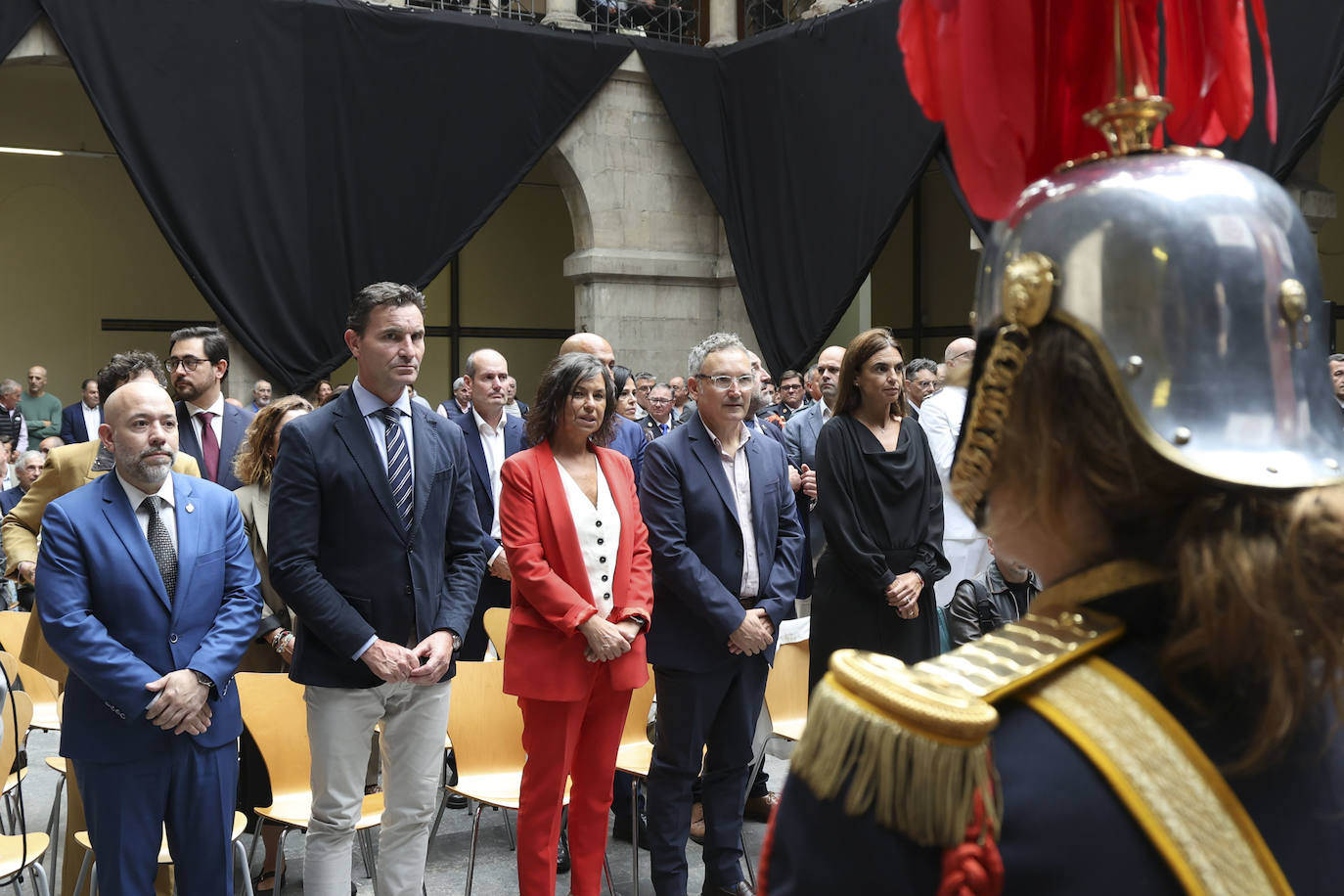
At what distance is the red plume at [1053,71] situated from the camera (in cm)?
123

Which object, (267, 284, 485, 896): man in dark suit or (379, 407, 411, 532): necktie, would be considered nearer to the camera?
(267, 284, 485, 896): man in dark suit

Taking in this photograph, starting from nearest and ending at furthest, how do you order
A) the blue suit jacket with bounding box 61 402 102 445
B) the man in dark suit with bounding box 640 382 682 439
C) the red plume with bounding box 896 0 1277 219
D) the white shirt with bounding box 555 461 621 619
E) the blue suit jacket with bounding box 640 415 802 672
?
the red plume with bounding box 896 0 1277 219 → the white shirt with bounding box 555 461 621 619 → the blue suit jacket with bounding box 640 415 802 672 → the man in dark suit with bounding box 640 382 682 439 → the blue suit jacket with bounding box 61 402 102 445

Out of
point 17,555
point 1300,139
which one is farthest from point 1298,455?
point 1300,139

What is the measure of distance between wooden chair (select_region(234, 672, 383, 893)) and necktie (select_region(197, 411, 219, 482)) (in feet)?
4.02

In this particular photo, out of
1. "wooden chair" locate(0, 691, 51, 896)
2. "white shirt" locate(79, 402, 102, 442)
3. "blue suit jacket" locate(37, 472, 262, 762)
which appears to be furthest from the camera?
"white shirt" locate(79, 402, 102, 442)

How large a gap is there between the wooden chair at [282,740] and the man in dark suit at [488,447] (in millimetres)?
1466

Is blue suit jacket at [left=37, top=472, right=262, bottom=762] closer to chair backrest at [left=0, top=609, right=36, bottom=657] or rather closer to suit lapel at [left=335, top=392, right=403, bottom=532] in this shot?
suit lapel at [left=335, top=392, right=403, bottom=532]

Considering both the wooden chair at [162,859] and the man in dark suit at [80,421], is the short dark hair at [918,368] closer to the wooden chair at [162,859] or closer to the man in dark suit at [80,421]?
the wooden chair at [162,859]

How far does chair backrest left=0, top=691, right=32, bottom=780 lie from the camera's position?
3576mm

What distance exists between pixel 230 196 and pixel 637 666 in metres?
7.68

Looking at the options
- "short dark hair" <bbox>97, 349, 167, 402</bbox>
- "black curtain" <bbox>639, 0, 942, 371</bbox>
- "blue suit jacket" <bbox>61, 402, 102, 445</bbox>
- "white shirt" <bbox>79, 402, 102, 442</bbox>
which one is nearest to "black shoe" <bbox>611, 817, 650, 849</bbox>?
"short dark hair" <bbox>97, 349, 167, 402</bbox>

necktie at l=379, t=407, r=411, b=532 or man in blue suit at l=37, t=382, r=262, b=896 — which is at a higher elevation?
necktie at l=379, t=407, r=411, b=532

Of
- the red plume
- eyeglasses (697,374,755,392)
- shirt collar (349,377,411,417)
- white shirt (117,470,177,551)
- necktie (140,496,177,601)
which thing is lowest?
necktie (140,496,177,601)

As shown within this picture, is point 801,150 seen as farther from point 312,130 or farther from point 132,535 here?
point 132,535
